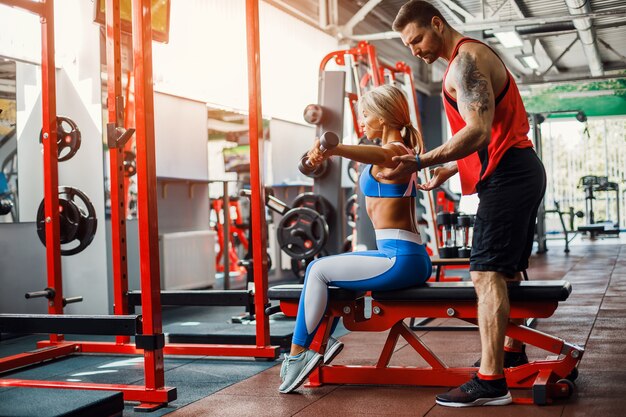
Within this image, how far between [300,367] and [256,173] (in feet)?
3.83

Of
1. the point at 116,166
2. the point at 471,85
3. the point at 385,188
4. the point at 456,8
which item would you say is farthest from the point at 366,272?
the point at 456,8

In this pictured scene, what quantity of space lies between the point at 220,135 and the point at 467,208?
4.18 meters

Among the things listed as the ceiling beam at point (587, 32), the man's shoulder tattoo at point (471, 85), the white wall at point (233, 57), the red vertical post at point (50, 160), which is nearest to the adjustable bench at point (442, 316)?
the man's shoulder tattoo at point (471, 85)

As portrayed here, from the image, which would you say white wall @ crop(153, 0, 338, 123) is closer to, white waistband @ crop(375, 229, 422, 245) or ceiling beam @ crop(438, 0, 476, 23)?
ceiling beam @ crop(438, 0, 476, 23)

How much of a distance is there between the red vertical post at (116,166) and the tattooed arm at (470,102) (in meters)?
1.73

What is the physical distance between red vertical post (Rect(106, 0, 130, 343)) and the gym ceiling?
15.7 ft

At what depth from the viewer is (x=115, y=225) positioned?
3.85 meters

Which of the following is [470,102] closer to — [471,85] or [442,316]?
[471,85]

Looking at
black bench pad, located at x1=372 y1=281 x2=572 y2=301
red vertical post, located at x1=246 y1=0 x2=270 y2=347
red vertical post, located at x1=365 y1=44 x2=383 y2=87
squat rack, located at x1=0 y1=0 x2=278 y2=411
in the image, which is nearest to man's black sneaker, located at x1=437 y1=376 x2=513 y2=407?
black bench pad, located at x1=372 y1=281 x2=572 y2=301

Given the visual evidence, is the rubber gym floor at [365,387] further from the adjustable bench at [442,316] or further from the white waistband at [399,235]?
the white waistband at [399,235]

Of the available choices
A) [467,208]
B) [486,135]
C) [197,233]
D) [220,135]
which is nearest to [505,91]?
[486,135]

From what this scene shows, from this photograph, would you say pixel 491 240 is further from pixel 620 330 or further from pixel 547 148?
pixel 547 148

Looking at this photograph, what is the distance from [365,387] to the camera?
304cm

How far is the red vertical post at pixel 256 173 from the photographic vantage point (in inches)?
147
